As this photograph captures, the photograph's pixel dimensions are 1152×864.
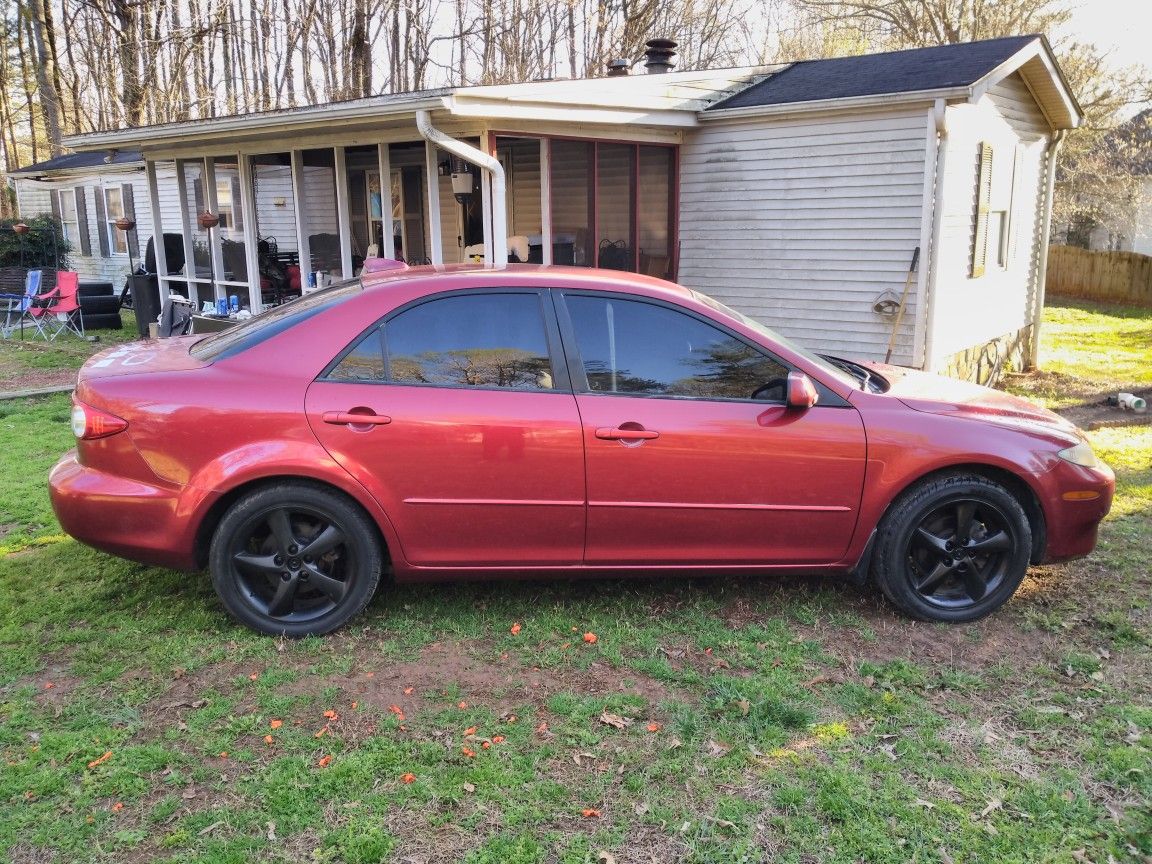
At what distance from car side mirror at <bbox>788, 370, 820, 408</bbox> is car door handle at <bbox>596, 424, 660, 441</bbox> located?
614mm

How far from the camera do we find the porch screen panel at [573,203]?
944 centimetres

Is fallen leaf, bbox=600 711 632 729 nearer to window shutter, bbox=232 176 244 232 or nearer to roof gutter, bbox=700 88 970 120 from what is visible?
roof gutter, bbox=700 88 970 120

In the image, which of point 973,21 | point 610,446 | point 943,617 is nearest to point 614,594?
point 610,446

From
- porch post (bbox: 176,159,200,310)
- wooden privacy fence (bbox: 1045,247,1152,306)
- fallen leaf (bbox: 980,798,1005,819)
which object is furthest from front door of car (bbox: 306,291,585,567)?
wooden privacy fence (bbox: 1045,247,1152,306)

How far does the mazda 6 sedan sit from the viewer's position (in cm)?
378

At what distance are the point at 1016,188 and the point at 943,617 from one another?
8.71 metres

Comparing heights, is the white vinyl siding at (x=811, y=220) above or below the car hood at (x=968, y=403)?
above

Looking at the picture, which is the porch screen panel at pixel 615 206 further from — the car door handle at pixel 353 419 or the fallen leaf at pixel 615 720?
the fallen leaf at pixel 615 720

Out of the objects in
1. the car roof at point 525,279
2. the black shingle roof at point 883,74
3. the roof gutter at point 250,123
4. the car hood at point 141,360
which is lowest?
the car hood at point 141,360

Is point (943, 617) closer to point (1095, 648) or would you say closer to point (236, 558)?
point (1095, 648)

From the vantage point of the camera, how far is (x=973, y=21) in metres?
20.9

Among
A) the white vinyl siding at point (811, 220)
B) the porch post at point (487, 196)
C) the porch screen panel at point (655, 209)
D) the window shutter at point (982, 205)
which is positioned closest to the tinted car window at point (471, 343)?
the porch post at point (487, 196)

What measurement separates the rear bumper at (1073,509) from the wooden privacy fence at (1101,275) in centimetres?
1900

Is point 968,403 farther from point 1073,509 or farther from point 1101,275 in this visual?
point 1101,275
